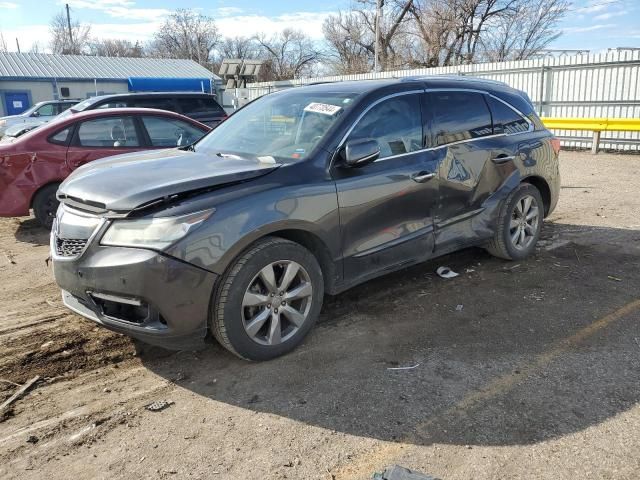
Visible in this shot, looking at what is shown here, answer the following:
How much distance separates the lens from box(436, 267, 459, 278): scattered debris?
5.23m

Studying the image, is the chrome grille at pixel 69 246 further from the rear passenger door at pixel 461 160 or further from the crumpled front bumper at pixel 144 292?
the rear passenger door at pixel 461 160

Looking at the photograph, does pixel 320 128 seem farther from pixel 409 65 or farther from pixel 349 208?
pixel 409 65

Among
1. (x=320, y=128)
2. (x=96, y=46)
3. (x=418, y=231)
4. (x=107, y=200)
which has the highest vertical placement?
(x=96, y=46)

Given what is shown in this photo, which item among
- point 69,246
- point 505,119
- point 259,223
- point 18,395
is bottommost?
point 18,395

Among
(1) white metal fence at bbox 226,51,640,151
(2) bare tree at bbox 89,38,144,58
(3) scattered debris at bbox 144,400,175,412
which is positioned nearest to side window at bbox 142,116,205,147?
(3) scattered debris at bbox 144,400,175,412

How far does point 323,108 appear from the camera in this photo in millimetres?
4191

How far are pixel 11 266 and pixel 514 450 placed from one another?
5.53m

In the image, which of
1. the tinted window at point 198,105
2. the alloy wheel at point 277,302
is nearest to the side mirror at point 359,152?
the alloy wheel at point 277,302

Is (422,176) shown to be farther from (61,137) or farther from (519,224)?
(61,137)

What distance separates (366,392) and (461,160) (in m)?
2.41

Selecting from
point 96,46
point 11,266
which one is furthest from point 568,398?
point 96,46

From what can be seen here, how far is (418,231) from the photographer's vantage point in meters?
4.39

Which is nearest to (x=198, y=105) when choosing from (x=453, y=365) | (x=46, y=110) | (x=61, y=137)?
(x=61, y=137)

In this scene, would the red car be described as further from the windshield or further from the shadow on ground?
the shadow on ground
